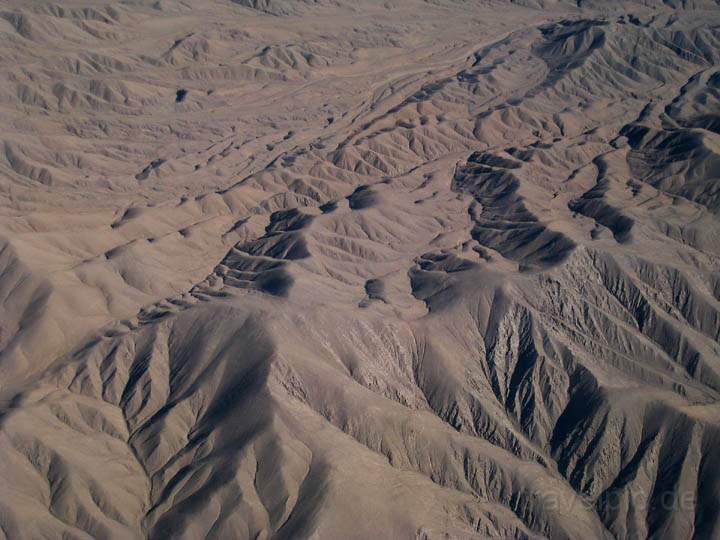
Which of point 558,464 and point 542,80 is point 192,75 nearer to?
point 542,80

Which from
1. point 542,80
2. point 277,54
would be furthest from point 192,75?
point 542,80

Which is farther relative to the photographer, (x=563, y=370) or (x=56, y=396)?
(x=563, y=370)

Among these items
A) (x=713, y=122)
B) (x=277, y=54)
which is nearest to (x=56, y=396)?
(x=713, y=122)

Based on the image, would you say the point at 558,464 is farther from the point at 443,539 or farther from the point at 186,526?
the point at 186,526

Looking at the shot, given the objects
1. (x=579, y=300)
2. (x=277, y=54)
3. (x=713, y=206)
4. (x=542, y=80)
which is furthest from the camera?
(x=277, y=54)

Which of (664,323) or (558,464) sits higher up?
(664,323)

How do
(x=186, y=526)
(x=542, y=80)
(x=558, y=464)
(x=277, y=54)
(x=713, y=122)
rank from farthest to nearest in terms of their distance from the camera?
(x=277, y=54) → (x=542, y=80) → (x=713, y=122) → (x=558, y=464) → (x=186, y=526)
